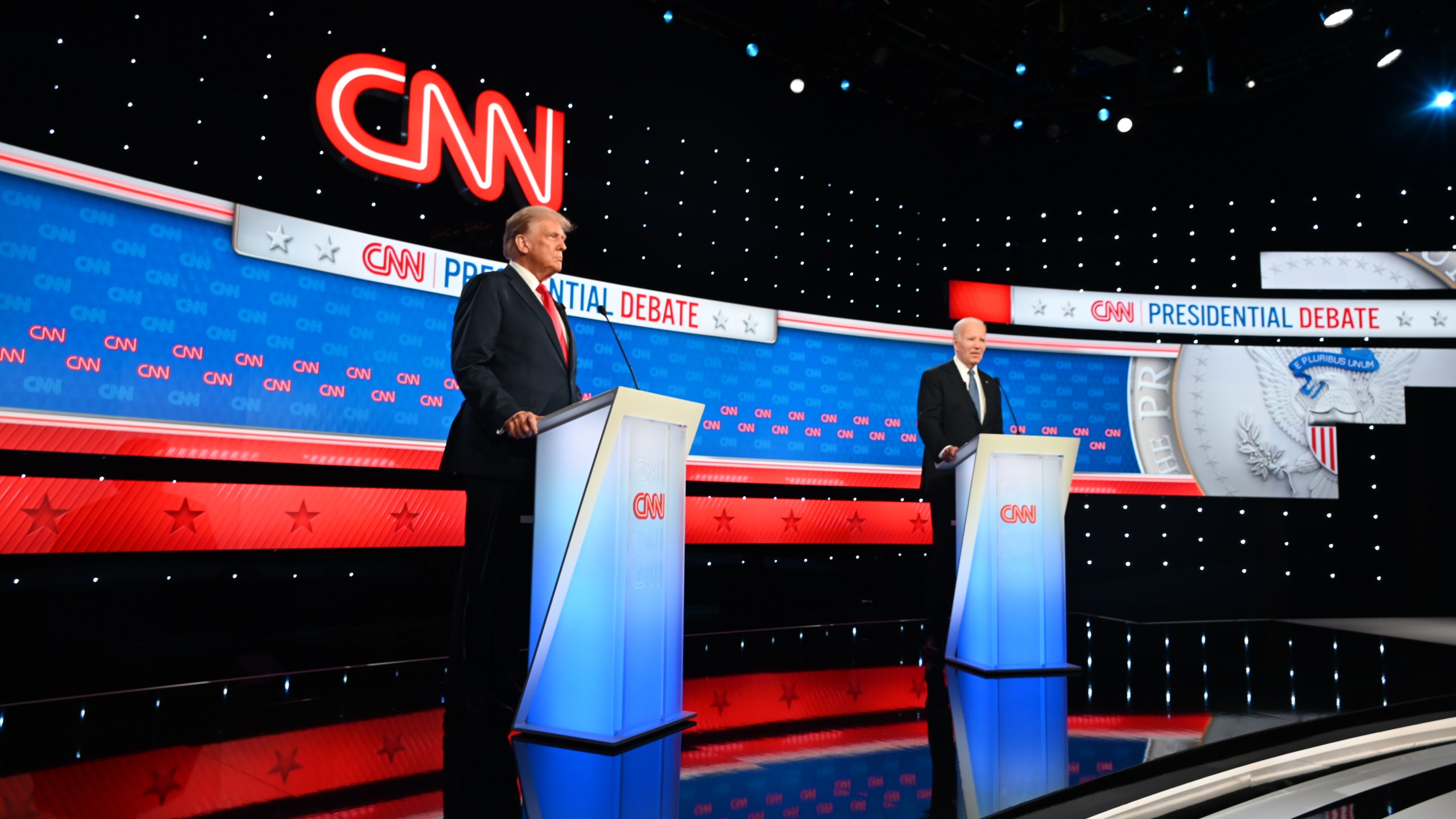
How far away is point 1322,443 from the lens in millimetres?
6508

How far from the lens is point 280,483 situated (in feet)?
11.6

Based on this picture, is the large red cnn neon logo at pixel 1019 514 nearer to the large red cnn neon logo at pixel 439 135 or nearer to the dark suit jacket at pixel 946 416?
the dark suit jacket at pixel 946 416

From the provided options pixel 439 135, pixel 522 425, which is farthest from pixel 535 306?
pixel 439 135

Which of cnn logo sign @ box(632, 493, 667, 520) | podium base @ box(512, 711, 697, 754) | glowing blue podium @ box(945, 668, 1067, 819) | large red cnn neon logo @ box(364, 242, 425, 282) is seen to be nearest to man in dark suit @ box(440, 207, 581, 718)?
podium base @ box(512, 711, 697, 754)

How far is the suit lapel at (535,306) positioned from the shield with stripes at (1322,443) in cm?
612

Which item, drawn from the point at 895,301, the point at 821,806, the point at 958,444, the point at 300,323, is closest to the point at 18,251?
the point at 300,323

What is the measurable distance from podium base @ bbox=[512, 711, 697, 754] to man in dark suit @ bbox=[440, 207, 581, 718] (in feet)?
0.94

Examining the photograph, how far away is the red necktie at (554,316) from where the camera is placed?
2.65 meters

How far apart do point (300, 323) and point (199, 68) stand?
1.04m

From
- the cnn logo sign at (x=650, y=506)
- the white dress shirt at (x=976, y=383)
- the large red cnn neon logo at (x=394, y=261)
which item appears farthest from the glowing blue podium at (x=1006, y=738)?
the large red cnn neon logo at (x=394, y=261)

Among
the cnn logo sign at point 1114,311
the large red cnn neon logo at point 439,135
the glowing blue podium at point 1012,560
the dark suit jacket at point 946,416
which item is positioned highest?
the large red cnn neon logo at point 439,135

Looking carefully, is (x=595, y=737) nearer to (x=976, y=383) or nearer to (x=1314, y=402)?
(x=976, y=383)

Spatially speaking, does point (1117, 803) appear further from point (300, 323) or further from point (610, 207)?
point (610, 207)

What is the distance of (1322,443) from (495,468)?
6.39 m
